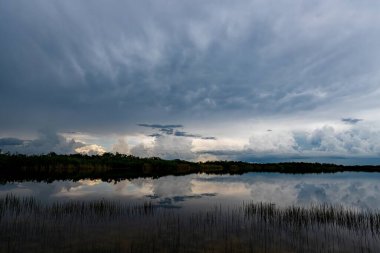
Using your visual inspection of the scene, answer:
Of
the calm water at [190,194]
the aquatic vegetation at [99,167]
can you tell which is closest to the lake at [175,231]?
the calm water at [190,194]

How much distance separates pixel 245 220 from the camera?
17594mm

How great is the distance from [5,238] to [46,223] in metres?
2.92

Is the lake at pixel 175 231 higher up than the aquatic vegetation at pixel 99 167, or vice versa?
the aquatic vegetation at pixel 99 167

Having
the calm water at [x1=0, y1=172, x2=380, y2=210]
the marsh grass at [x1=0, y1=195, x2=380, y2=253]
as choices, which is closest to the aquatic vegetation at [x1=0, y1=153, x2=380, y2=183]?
the calm water at [x1=0, y1=172, x2=380, y2=210]

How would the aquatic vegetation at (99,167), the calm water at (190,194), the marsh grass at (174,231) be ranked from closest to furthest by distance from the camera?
the marsh grass at (174,231)
the calm water at (190,194)
the aquatic vegetation at (99,167)

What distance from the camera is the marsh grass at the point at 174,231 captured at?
462 inches

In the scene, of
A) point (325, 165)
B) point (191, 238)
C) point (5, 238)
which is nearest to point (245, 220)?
point (191, 238)

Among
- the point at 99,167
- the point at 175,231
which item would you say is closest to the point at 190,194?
the point at 175,231

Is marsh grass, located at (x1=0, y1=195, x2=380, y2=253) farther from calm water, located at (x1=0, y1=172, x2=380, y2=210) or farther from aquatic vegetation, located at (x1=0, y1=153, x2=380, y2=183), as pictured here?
aquatic vegetation, located at (x1=0, y1=153, x2=380, y2=183)

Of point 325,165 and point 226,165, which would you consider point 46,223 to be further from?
point 325,165

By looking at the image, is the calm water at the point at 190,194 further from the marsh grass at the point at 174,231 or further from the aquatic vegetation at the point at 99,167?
the aquatic vegetation at the point at 99,167

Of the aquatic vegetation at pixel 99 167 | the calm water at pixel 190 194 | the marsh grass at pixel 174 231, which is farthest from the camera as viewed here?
the aquatic vegetation at pixel 99 167

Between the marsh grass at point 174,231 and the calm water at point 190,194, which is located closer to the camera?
the marsh grass at point 174,231

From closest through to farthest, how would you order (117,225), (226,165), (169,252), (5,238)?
(169,252) → (5,238) → (117,225) → (226,165)
